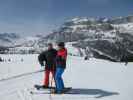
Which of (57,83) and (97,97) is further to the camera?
(57,83)

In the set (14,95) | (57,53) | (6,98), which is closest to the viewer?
(6,98)

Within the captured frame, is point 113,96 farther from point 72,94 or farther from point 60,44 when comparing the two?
point 60,44

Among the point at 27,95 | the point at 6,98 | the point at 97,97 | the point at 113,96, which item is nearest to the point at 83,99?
the point at 97,97

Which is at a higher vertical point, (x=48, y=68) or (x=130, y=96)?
(x=48, y=68)

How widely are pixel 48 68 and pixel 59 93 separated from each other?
1.37 m

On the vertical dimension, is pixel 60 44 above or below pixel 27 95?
above

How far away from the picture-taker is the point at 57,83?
38.7ft

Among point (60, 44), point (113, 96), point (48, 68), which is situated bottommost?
point (113, 96)

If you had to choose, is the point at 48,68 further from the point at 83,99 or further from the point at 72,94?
the point at 83,99

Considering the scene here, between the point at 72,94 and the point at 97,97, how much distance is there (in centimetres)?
116

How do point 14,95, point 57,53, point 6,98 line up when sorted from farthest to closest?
point 57,53, point 14,95, point 6,98

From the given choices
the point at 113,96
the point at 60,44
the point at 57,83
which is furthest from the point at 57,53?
the point at 113,96

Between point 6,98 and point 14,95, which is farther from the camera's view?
point 14,95

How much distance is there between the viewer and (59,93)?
38.2 feet
